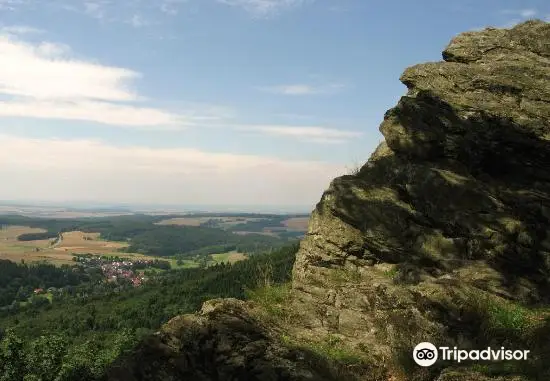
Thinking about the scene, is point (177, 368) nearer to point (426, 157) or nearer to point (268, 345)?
point (268, 345)

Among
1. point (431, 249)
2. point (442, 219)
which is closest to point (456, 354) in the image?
point (431, 249)

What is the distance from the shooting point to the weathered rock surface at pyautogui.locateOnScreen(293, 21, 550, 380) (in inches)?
524

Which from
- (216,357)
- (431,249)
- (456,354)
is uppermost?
(431,249)

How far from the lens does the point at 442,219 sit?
55.5 feet

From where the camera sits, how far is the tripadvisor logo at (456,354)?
11.3 metres

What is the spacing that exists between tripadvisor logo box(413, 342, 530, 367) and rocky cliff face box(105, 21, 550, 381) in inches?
10.0

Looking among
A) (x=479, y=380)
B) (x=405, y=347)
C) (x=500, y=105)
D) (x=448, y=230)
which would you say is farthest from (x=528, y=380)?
(x=500, y=105)

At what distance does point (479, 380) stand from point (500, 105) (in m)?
13.8

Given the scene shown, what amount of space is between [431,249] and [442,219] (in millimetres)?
1413

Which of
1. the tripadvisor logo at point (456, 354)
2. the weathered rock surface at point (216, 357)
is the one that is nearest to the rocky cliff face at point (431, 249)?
the weathered rock surface at point (216, 357)

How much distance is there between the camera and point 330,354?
12.8m

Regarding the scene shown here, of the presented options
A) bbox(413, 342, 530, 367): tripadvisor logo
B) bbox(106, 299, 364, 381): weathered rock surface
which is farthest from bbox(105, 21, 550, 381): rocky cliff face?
bbox(413, 342, 530, 367): tripadvisor logo

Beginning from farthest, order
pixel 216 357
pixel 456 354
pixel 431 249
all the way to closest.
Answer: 1. pixel 431 249
2. pixel 216 357
3. pixel 456 354

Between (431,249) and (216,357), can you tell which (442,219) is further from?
(216,357)
